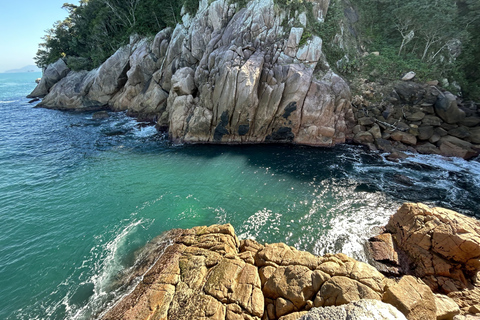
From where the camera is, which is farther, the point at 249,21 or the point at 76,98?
the point at 76,98

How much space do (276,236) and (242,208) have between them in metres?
3.64

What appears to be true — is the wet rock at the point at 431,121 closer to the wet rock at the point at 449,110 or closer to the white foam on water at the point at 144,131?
the wet rock at the point at 449,110

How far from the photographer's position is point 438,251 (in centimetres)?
1148

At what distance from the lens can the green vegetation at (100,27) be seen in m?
41.6

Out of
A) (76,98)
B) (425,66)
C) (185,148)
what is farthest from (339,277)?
(76,98)

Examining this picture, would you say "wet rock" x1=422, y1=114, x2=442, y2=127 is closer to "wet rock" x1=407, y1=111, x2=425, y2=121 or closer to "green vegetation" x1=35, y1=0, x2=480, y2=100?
"wet rock" x1=407, y1=111, x2=425, y2=121

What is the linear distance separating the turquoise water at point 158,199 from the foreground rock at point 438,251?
179 centimetres

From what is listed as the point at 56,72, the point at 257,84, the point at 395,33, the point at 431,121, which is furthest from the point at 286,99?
the point at 56,72

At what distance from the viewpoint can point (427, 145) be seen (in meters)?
24.5

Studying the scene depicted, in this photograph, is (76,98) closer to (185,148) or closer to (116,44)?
(116,44)

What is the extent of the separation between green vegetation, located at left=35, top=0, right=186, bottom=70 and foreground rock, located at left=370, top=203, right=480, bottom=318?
3968 cm

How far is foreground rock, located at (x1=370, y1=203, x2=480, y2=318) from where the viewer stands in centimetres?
1037

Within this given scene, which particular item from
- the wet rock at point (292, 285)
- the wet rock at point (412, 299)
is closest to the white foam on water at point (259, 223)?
the wet rock at point (292, 285)

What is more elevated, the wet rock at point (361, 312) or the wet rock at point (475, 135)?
the wet rock at point (475, 135)
